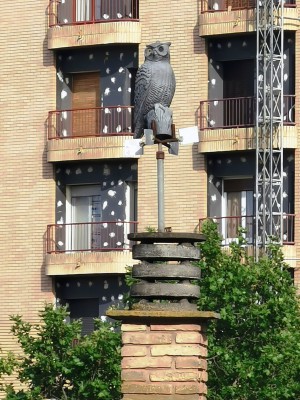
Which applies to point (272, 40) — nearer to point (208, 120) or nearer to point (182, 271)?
point (208, 120)

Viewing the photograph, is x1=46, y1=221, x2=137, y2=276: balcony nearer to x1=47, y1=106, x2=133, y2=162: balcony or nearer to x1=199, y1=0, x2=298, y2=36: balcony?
x1=47, y1=106, x2=133, y2=162: balcony

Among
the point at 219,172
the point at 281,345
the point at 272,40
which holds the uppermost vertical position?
the point at 272,40

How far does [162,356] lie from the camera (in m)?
24.2

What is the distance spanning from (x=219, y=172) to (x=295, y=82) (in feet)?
10.3

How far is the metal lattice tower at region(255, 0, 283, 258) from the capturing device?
162ft

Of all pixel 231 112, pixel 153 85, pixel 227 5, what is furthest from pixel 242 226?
pixel 153 85

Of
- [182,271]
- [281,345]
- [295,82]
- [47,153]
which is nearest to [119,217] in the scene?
[47,153]

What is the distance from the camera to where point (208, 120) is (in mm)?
51219

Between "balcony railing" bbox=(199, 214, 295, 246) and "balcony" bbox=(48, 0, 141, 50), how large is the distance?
5.37 metres

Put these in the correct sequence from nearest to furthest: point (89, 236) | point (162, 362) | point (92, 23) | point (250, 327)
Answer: point (162, 362)
point (250, 327)
point (92, 23)
point (89, 236)

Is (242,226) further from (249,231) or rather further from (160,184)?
(160,184)

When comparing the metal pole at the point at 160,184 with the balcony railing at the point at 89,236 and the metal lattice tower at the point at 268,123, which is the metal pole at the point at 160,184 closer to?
the metal lattice tower at the point at 268,123

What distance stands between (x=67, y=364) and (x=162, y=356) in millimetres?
17973

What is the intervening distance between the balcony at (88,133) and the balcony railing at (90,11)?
245 centimetres
